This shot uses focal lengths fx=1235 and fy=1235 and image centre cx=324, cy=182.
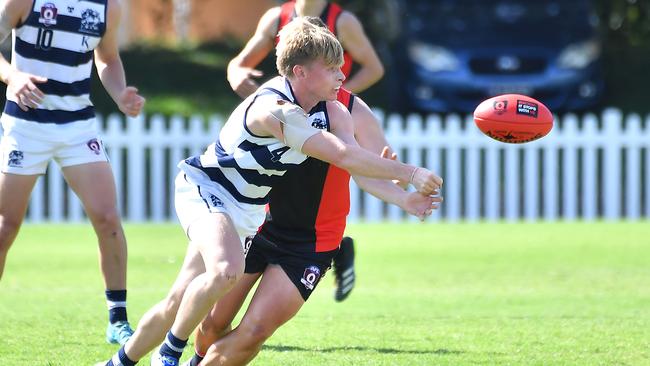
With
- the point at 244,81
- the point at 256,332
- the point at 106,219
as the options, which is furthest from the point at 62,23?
the point at 256,332

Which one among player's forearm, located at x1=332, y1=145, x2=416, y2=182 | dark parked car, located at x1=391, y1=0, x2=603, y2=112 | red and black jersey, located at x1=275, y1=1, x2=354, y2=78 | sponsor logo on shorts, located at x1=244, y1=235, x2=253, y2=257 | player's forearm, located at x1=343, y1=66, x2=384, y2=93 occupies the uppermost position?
dark parked car, located at x1=391, y1=0, x2=603, y2=112

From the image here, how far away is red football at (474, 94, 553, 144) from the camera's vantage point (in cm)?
562

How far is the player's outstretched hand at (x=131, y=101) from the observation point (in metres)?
6.63

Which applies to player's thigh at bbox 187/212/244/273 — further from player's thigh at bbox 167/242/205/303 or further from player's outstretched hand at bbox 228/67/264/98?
player's outstretched hand at bbox 228/67/264/98

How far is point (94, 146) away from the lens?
6.85m

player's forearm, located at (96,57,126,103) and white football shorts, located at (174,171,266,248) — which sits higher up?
player's forearm, located at (96,57,126,103)

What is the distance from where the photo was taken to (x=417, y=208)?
5098mm

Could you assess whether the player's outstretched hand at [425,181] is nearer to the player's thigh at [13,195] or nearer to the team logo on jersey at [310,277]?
the team logo on jersey at [310,277]

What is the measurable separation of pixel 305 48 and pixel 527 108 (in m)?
1.08

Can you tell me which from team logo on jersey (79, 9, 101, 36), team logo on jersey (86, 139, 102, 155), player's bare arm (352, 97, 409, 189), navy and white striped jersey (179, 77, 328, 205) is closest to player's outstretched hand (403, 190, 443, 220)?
navy and white striped jersey (179, 77, 328, 205)

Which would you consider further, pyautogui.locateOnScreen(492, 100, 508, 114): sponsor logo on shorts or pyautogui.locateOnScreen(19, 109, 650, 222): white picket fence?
pyautogui.locateOnScreen(19, 109, 650, 222): white picket fence

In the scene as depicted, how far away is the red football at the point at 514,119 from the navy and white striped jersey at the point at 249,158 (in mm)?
754

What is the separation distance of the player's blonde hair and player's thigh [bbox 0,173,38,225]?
1.96 m

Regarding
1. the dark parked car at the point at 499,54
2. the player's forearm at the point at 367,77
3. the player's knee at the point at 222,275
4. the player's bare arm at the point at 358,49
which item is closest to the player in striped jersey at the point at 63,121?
the player's knee at the point at 222,275
